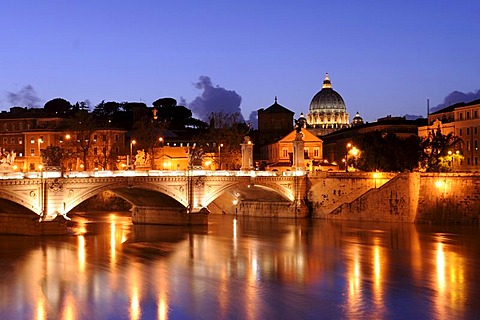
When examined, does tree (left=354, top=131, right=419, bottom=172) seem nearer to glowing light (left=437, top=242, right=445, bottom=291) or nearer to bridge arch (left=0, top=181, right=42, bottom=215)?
glowing light (left=437, top=242, right=445, bottom=291)

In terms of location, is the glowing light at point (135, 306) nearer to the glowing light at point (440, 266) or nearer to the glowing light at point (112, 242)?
the glowing light at point (112, 242)

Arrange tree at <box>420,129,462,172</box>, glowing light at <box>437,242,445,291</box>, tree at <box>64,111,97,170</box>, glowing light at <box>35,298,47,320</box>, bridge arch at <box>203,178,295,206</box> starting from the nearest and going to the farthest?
glowing light at <box>35,298,47,320</box> → glowing light at <box>437,242,445,291</box> → bridge arch at <box>203,178,295,206</box> → tree at <box>420,129,462,172</box> → tree at <box>64,111,97,170</box>

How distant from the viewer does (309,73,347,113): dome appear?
498ft

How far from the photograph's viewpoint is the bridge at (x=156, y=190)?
4703cm

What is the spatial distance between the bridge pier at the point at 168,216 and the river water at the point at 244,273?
4.68 feet

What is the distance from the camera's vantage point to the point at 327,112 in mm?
151375

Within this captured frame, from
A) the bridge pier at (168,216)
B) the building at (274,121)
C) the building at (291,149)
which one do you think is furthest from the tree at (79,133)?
the building at (274,121)

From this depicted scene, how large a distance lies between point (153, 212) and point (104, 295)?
2678 cm

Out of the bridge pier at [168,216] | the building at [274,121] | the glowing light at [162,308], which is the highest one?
the building at [274,121]

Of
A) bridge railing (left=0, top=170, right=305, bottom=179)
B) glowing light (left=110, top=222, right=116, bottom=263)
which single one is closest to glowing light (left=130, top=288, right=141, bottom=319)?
glowing light (left=110, top=222, right=116, bottom=263)

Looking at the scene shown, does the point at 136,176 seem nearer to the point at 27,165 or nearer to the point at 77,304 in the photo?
the point at 77,304

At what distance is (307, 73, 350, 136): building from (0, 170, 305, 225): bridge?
80.2m

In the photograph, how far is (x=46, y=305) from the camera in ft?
101

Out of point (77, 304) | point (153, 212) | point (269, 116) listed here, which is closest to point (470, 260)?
point (77, 304)
